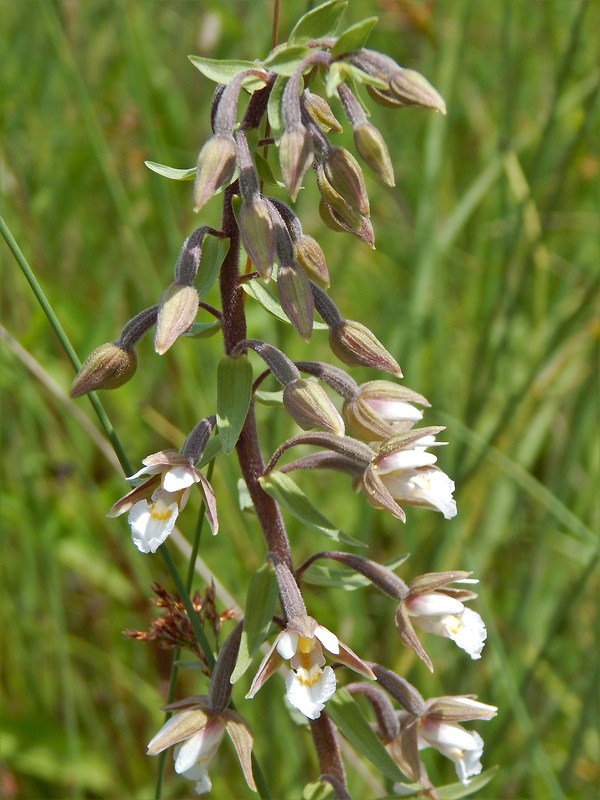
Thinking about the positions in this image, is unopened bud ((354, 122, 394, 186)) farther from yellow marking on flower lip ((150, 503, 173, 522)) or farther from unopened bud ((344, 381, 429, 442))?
yellow marking on flower lip ((150, 503, 173, 522))

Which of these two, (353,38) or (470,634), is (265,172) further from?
(470,634)

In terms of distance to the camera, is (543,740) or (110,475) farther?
(110,475)

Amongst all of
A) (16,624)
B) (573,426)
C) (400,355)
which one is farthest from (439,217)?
(16,624)

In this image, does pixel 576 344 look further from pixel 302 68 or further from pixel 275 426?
pixel 302 68

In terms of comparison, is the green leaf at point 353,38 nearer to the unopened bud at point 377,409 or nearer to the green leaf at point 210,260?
the green leaf at point 210,260

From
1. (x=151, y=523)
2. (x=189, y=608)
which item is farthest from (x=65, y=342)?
(x=189, y=608)

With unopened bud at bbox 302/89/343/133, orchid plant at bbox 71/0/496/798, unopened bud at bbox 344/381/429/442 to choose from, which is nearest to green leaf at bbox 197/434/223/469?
orchid plant at bbox 71/0/496/798

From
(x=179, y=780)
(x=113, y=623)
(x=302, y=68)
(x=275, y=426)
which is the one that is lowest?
(x=179, y=780)
